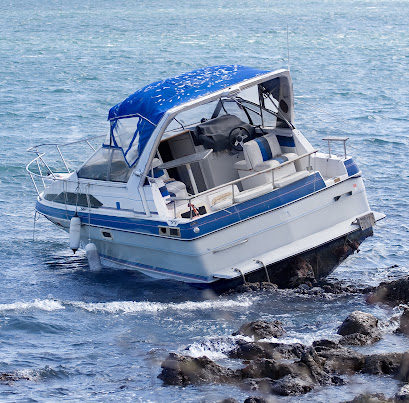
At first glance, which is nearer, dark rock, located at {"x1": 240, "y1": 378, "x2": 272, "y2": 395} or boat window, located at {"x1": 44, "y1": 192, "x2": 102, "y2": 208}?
dark rock, located at {"x1": 240, "y1": 378, "x2": 272, "y2": 395}

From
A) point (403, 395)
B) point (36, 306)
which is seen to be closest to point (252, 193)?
point (36, 306)

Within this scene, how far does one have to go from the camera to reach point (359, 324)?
16391mm

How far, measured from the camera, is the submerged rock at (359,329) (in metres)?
16.1

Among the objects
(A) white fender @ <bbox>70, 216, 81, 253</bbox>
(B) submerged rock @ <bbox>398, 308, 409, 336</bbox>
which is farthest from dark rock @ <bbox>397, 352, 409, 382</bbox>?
(A) white fender @ <bbox>70, 216, 81, 253</bbox>

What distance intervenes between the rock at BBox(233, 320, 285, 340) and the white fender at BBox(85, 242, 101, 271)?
4.86 metres

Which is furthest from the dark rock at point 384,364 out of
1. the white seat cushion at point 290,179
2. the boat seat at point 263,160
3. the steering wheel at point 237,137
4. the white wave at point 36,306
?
the steering wheel at point 237,137

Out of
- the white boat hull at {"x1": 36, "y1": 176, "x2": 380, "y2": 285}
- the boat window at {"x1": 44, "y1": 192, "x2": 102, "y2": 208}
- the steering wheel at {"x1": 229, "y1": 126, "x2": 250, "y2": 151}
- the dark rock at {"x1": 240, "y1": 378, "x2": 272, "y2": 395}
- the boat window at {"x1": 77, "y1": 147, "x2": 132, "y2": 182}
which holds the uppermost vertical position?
the steering wheel at {"x1": 229, "y1": 126, "x2": 250, "y2": 151}

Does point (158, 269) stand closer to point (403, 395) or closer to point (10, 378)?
point (10, 378)

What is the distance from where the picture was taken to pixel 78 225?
20500 mm

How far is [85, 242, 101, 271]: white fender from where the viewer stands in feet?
67.4

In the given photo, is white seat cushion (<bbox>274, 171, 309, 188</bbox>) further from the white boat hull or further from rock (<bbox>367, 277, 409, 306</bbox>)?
rock (<bbox>367, 277, 409, 306</bbox>)

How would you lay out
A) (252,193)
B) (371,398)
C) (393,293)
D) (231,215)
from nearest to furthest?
1. (371,398)
2. (393,293)
3. (231,215)
4. (252,193)

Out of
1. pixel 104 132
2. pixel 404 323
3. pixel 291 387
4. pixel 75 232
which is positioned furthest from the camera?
pixel 104 132

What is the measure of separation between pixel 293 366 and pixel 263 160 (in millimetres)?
6709
